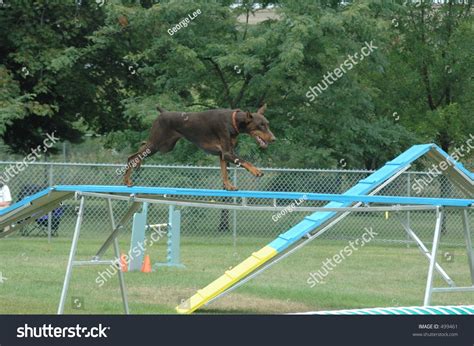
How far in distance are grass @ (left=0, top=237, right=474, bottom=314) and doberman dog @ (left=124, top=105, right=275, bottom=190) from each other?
2075 millimetres

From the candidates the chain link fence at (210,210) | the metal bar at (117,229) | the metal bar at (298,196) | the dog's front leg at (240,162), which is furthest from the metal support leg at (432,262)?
the chain link fence at (210,210)

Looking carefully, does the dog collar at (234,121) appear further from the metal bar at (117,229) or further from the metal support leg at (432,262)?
the metal support leg at (432,262)

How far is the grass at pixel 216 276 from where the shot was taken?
10.4 meters

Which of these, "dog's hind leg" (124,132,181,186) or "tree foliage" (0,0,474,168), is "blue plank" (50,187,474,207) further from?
"tree foliage" (0,0,474,168)

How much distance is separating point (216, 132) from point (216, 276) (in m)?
5.09

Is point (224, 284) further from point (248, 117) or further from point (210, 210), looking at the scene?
point (210, 210)

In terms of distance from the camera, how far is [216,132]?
8148 millimetres

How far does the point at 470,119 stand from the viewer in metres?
22.7

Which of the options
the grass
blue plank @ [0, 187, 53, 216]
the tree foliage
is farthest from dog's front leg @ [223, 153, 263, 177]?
the tree foliage

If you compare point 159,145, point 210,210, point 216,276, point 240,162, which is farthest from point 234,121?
point 210,210

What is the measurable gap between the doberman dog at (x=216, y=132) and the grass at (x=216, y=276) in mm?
2075

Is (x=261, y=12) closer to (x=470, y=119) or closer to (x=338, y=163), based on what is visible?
(x=338, y=163)

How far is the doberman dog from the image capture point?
25.8ft
